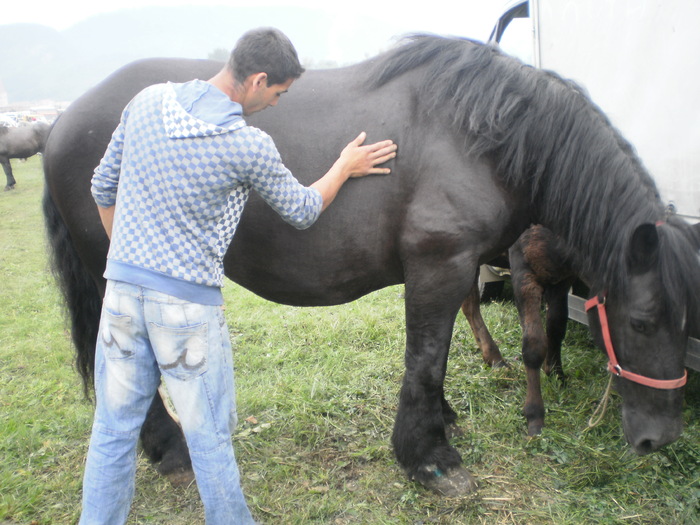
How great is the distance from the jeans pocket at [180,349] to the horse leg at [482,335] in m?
2.53

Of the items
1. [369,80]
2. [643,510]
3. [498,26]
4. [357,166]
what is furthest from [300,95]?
[498,26]

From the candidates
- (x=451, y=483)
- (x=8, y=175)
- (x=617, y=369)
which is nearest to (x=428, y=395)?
(x=451, y=483)

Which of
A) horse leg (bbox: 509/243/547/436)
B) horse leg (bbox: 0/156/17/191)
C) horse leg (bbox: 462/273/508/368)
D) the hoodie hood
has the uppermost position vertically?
the hoodie hood

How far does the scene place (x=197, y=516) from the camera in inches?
99.2

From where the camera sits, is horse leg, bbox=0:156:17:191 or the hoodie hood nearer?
the hoodie hood

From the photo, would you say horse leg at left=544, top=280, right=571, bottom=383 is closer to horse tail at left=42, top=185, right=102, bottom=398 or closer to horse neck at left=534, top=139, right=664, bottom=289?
horse neck at left=534, top=139, right=664, bottom=289

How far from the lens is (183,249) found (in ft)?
5.61

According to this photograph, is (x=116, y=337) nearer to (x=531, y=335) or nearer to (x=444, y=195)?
(x=444, y=195)

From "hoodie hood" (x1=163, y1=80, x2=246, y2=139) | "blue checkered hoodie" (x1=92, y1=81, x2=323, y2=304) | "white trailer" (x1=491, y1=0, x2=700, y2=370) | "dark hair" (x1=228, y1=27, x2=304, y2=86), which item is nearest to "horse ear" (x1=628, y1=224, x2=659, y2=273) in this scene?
"white trailer" (x1=491, y1=0, x2=700, y2=370)

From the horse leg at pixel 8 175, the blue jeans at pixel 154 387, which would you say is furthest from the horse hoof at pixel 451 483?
the horse leg at pixel 8 175

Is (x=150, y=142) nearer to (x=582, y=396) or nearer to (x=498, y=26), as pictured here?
(x=582, y=396)

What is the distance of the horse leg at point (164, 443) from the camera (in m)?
2.76

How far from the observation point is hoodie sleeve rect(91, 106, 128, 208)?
183cm

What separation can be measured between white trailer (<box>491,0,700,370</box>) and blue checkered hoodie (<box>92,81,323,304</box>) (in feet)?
5.72
